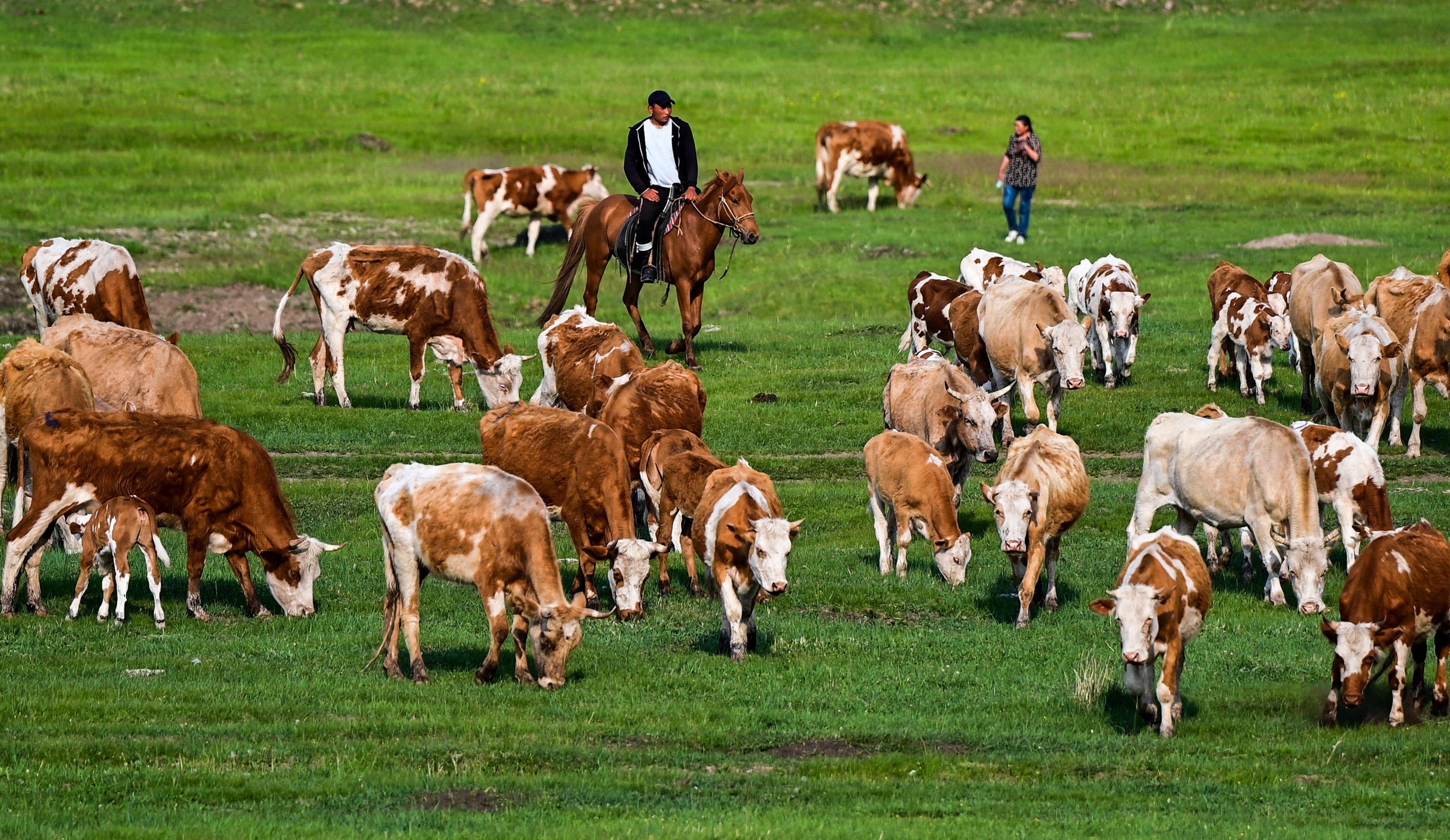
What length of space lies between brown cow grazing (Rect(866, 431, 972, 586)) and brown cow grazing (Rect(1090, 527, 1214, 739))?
3.73m

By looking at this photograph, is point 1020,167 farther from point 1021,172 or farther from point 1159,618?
point 1159,618


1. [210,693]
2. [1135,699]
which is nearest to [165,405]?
[210,693]

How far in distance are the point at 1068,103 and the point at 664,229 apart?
34.1 meters

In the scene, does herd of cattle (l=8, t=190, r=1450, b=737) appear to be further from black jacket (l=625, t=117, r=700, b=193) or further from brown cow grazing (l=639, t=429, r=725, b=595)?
black jacket (l=625, t=117, r=700, b=193)

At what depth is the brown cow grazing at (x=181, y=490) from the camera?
14531mm

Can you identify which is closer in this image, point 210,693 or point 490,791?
point 490,791

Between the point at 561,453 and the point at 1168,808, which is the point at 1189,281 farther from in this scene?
the point at 1168,808

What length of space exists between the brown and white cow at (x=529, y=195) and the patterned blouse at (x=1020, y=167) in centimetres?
927

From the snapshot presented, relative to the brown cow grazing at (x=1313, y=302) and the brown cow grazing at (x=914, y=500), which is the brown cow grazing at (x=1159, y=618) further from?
the brown cow grazing at (x=1313, y=302)

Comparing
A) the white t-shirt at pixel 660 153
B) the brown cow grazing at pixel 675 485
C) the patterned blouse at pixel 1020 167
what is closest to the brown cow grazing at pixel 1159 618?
the brown cow grazing at pixel 675 485

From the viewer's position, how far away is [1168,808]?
10.0 meters

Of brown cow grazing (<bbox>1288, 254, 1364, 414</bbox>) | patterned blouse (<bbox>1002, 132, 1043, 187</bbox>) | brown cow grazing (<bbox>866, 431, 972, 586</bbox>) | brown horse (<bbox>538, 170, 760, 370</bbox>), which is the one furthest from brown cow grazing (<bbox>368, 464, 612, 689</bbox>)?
patterned blouse (<bbox>1002, 132, 1043, 187</bbox>)

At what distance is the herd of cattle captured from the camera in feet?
40.6

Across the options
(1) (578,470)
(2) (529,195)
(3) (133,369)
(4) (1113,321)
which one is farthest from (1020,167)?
(1) (578,470)
